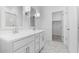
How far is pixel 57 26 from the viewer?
3.84 ft

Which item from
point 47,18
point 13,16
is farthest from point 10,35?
point 47,18

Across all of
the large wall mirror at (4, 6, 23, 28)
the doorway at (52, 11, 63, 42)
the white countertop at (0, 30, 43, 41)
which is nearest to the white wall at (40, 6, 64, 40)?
the doorway at (52, 11, 63, 42)

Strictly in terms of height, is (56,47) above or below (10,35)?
below

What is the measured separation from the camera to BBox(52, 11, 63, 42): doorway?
45.3 inches

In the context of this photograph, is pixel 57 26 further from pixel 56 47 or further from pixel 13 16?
pixel 13 16

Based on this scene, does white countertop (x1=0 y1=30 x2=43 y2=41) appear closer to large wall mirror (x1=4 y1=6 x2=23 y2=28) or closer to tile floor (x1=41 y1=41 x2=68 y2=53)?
large wall mirror (x1=4 y1=6 x2=23 y2=28)

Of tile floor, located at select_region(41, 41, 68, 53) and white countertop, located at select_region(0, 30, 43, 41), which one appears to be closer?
white countertop, located at select_region(0, 30, 43, 41)

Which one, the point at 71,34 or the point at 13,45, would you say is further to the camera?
the point at 71,34

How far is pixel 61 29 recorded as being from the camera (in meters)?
1.16

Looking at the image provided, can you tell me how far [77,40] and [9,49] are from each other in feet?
3.33
